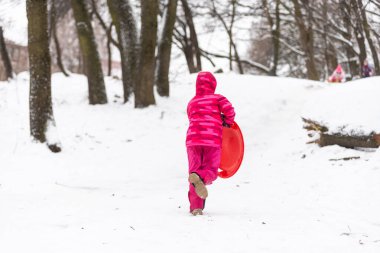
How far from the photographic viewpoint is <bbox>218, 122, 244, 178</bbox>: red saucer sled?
18.9 feet

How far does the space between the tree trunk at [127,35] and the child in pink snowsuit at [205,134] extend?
680cm

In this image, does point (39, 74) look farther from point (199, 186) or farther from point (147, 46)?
point (199, 186)

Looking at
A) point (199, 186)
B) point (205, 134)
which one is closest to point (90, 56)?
point (205, 134)

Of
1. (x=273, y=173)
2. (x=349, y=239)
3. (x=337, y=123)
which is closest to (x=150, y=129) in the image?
(x=273, y=173)

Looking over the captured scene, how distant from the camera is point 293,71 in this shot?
31.3 metres

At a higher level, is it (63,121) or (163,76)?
(163,76)

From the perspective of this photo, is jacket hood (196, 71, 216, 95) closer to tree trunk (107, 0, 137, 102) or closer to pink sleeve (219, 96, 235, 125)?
pink sleeve (219, 96, 235, 125)

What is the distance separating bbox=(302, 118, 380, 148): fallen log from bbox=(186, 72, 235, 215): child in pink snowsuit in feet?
9.81

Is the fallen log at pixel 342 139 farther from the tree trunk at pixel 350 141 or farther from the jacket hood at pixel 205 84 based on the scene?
the jacket hood at pixel 205 84

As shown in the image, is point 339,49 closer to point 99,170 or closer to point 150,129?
point 150,129

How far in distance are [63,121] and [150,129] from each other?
2.02 metres

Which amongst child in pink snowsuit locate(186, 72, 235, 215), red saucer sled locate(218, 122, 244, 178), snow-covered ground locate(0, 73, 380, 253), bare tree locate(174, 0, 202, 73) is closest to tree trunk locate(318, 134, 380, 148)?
snow-covered ground locate(0, 73, 380, 253)

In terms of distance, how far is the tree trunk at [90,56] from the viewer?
40.1ft

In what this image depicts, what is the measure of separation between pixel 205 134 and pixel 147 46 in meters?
6.23
